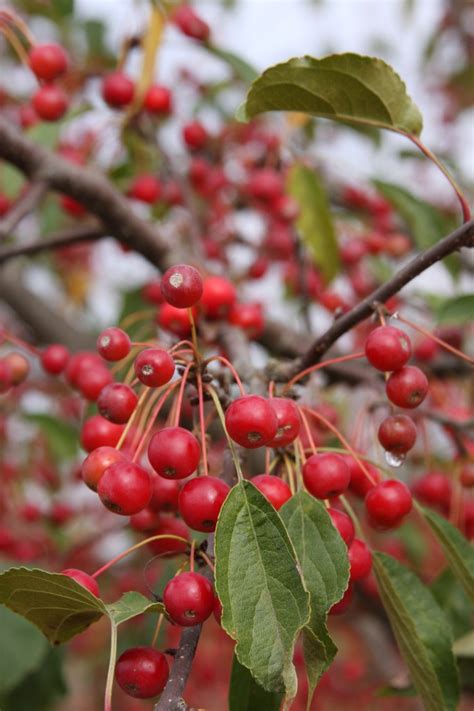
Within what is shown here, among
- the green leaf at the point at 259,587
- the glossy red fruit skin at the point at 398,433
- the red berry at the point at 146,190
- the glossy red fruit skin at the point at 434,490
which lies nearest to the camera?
the green leaf at the point at 259,587

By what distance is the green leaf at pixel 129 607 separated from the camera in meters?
0.99

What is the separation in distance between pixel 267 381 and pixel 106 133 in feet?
5.44

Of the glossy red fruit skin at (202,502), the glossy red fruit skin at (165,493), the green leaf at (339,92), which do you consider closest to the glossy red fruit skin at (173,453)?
the glossy red fruit skin at (202,502)

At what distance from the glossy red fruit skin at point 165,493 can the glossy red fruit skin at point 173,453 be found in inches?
9.6

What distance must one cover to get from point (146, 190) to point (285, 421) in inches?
71.6

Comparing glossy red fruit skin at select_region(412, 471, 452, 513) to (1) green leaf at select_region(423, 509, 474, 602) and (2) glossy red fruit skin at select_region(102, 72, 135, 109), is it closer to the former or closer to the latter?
(1) green leaf at select_region(423, 509, 474, 602)

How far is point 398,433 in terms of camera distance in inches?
50.9

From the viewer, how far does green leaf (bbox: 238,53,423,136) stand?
126 centimetres

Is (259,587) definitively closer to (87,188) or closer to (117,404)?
(117,404)

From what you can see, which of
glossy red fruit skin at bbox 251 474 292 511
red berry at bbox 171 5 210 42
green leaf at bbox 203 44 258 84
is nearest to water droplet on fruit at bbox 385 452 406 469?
glossy red fruit skin at bbox 251 474 292 511

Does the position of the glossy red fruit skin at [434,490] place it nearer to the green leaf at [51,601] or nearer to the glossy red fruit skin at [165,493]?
the glossy red fruit skin at [165,493]

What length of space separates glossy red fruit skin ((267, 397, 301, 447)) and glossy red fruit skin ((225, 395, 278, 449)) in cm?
7

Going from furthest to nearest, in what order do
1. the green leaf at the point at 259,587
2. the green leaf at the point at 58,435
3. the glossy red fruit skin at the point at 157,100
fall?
the green leaf at the point at 58,435 → the glossy red fruit skin at the point at 157,100 → the green leaf at the point at 259,587

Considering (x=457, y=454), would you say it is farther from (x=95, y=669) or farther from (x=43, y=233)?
(x=95, y=669)
